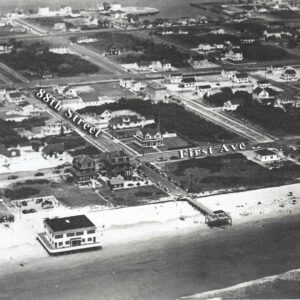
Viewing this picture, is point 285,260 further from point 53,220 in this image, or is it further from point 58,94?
point 58,94

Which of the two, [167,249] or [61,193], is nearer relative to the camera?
[167,249]

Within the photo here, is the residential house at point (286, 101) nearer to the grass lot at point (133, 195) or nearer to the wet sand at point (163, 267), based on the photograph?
the grass lot at point (133, 195)

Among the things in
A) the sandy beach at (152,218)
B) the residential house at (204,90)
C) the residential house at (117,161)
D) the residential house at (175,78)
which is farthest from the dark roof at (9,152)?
the residential house at (175,78)

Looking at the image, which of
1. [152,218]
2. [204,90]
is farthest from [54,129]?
[152,218]

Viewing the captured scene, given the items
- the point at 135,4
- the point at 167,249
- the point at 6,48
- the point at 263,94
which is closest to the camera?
the point at 167,249

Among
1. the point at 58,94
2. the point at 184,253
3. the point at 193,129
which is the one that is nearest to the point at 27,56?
the point at 58,94

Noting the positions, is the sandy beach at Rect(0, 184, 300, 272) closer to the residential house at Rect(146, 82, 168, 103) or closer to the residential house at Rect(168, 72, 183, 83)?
the residential house at Rect(146, 82, 168, 103)

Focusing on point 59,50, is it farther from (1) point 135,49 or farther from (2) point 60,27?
(2) point 60,27
